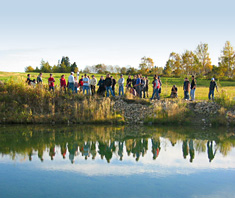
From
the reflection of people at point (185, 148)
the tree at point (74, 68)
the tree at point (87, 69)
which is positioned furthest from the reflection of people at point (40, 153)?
the tree at point (87, 69)

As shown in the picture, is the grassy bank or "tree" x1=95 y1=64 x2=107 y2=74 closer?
the grassy bank

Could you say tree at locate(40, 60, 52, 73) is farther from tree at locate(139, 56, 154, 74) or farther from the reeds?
the reeds

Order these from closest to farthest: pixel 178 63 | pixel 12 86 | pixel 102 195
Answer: pixel 102 195
pixel 12 86
pixel 178 63

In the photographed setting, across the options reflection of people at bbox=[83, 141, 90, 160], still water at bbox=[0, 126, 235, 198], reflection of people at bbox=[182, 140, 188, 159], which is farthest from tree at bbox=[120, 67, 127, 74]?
reflection of people at bbox=[83, 141, 90, 160]

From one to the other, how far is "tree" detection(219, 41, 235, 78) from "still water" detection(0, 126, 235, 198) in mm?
44265

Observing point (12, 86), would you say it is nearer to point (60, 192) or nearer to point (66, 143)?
point (66, 143)

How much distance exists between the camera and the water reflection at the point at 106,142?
1386 cm

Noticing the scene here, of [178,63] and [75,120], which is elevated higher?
[178,63]

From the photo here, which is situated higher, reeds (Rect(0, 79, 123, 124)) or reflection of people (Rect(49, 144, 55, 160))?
reeds (Rect(0, 79, 123, 124))

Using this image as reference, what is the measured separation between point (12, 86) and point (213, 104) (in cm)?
1470

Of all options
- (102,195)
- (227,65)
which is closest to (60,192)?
(102,195)

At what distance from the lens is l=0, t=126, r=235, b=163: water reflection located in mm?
13859

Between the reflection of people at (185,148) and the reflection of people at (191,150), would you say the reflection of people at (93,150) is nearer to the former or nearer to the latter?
the reflection of people at (185,148)

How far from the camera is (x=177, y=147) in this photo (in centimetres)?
1523
